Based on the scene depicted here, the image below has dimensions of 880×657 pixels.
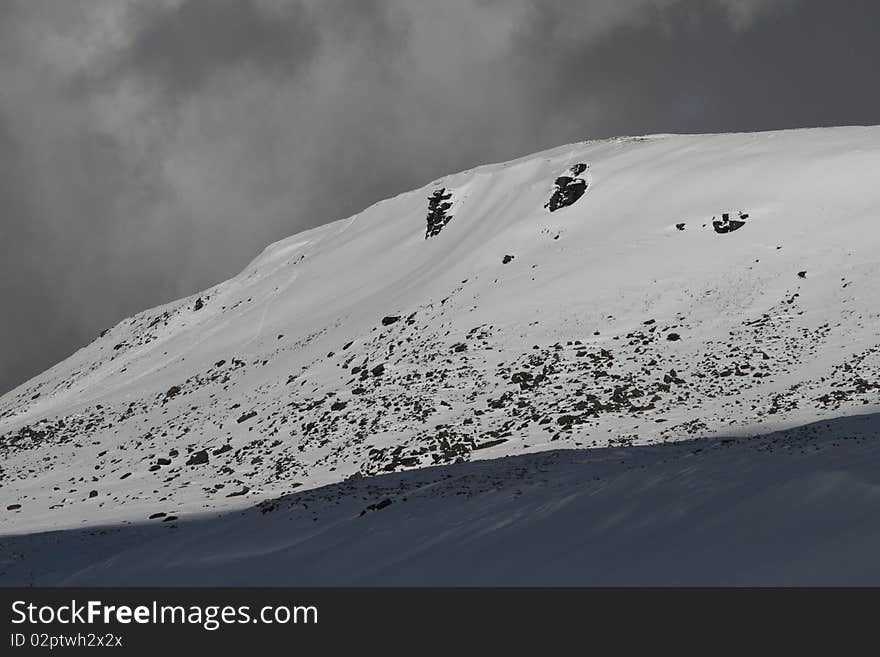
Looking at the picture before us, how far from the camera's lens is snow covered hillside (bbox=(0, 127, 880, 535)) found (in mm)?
35031

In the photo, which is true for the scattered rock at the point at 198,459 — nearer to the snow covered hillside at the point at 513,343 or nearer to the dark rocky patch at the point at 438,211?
the snow covered hillside at the point at 513,343

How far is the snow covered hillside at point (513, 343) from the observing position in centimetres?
3503

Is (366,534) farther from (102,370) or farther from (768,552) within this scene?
(102,370)

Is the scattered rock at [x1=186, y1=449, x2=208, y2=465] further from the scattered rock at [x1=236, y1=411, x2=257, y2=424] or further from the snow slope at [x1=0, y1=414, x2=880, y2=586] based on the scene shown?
the snow slope at [x1=0, y1=414, x2=880, y2=586]

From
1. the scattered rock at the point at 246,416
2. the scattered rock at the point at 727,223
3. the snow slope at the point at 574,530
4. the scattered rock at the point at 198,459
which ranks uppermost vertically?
the scattered rock at the point at 727,223

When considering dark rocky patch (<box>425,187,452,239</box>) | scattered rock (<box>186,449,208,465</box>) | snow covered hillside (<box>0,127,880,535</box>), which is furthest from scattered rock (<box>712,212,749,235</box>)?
scattered rock (<box>186,449,208,465</box>)

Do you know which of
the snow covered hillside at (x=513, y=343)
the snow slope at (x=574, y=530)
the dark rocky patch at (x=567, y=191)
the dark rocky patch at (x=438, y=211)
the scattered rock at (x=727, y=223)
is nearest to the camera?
the snow slope at (x=574, y=530)

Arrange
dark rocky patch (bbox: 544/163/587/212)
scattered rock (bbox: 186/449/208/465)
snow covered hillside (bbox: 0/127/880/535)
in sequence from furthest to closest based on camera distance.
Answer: dark rocky patch (bbox: 544/163/587/212), scattered rock (bbox: 186/449/208/465), snow covered hillside (bbox: 0/127/880/535)

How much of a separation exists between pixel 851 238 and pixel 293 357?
121 feet

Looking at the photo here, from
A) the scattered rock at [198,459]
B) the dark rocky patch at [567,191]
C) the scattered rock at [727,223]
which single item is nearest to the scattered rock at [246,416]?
the scattered rock at [198,459]

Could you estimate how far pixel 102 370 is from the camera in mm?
76812

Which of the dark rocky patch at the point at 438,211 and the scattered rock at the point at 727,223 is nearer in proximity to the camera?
the scattered rock at the point at 727,223
